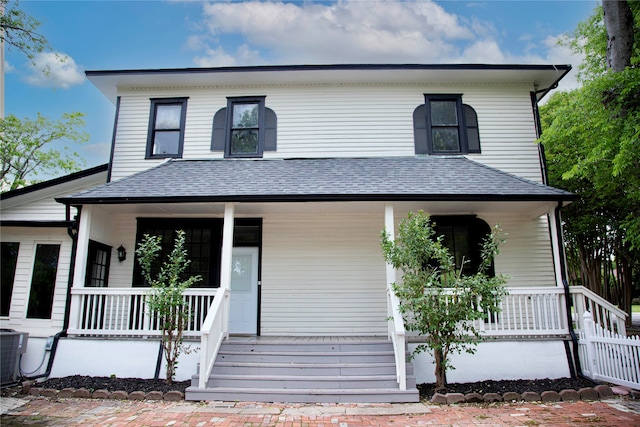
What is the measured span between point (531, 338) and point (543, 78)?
623 centimetres

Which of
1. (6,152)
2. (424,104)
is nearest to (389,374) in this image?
(424,104)

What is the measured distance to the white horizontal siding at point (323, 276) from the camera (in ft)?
27.5

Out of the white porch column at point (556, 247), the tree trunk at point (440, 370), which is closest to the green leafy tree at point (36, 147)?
the tree trunk at point (440, 370)

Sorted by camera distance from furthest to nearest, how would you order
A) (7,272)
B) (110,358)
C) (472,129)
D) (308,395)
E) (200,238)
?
(472,129), (200,238), (7,272), (110,358), (308,395)

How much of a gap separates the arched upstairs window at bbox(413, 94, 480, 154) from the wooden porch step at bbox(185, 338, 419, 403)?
5.04 metres

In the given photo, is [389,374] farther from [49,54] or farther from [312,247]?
[49,54]

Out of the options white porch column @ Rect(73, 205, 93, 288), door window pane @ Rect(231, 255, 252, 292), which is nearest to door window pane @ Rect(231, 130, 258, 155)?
door window pane @ Rect(231, 255, 252, 292)

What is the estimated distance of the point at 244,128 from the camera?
9.72 meters

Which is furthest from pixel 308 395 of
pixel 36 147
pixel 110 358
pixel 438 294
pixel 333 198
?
pixel 36 147

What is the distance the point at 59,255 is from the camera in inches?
320

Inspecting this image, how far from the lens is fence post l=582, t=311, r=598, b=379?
645cm

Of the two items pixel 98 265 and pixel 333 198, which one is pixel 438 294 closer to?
pixel 333 198

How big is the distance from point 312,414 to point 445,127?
285 inches

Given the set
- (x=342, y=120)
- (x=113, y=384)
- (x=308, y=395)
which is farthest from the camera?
(x=342, y=120)
